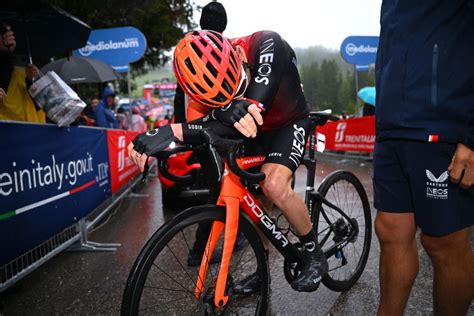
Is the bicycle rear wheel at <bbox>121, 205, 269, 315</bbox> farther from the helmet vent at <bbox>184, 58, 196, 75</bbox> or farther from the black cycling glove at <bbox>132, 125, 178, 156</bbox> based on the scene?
the helmet vent at <bbox>184, 58, 196, 75</bbox>

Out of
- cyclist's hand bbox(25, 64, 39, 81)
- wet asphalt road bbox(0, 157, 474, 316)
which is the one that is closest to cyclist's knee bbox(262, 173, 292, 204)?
wet asphalt road bbox(0, 157, 474, 316)

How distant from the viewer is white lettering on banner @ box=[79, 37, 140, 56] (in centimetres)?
→ 880

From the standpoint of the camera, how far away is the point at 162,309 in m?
2.34

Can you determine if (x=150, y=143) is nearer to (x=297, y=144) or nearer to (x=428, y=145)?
(x=297, y=144)

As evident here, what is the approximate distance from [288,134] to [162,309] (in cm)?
146

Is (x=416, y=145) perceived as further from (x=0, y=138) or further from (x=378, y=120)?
(x=0, y=138)

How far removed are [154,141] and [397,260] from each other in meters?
1.35

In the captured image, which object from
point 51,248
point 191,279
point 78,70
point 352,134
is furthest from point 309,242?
point 352,134

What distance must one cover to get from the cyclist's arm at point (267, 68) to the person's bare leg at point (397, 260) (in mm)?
860

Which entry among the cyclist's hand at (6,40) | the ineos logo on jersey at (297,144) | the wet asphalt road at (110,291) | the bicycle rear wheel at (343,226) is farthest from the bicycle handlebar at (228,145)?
the cyclist's hand at (6,40)

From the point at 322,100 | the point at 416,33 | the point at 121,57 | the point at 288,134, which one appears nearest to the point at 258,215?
the point at 288,134

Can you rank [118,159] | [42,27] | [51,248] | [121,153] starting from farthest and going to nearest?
[121,153]
[118,159]
[42,27]
[51,248]

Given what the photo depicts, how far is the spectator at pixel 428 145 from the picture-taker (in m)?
1.46

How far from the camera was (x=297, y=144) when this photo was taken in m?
2.17
